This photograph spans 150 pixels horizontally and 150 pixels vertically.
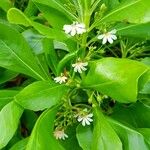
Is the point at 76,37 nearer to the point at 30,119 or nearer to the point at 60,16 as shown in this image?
the point at 60,16

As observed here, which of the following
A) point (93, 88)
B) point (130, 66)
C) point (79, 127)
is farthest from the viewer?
point (79, 127)

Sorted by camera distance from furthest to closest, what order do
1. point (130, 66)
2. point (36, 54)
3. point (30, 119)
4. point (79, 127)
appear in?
point (30, 119)
point (36, 54)
point (79, 127)
point (130, 66)

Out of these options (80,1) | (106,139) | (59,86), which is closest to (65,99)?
(59,86)

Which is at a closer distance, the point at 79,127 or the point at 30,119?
the point at 79,127

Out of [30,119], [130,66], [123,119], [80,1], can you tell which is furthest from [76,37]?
[30,119]

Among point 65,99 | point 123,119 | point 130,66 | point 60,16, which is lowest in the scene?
point 123,119

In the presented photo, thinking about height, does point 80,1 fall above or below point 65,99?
above
